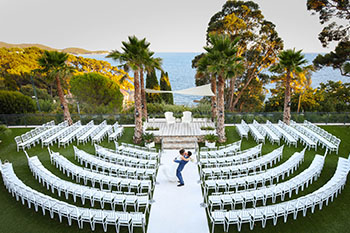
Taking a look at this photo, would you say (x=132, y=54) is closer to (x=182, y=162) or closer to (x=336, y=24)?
(x=182, y=162)

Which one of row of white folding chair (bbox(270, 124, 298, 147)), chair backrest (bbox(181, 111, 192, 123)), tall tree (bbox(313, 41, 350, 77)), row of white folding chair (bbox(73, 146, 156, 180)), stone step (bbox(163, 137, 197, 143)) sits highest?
tall tree (bbox(313, 41, 350, 77))

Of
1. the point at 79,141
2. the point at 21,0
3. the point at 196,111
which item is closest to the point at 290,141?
the point at 196,111

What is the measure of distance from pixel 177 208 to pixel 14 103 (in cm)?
2110

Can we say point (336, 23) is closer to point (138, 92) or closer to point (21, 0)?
point (138, 92)

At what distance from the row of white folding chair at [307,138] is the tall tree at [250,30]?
11039 millimetres

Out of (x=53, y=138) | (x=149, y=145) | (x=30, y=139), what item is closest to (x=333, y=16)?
(x=149, y=145)

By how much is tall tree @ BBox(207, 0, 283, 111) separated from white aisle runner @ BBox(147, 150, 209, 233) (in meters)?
18.1

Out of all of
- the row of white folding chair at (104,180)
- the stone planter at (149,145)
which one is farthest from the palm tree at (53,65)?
the stone planter at (149,145)

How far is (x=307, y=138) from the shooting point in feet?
45.0

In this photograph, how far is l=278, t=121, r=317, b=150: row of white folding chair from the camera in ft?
42.7

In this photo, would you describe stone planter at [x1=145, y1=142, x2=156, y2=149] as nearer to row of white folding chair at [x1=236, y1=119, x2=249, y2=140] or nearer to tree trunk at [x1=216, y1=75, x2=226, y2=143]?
tree trunk at [x1=216, y1=75, x2=226, y2=143]

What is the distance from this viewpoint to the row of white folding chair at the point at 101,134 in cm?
1431

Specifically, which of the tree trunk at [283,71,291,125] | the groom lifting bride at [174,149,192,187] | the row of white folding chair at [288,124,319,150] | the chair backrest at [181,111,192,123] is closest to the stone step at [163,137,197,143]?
the chair backrest at [181,111,192,123]

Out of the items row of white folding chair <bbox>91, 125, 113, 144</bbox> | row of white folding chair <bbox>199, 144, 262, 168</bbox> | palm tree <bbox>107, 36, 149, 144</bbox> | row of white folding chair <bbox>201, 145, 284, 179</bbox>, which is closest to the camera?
row of white folding chair <bbox>201, 145, 284, 179</bbox>
